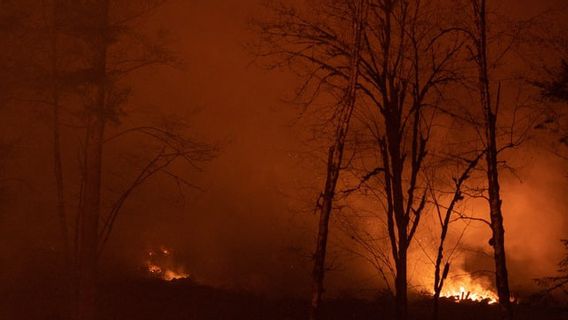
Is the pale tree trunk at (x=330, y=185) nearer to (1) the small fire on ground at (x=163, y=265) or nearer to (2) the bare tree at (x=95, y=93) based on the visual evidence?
(2) the bare tree at (x=95, y=93)

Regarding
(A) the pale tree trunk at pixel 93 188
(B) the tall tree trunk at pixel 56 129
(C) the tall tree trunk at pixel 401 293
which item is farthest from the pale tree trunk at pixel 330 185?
(B) the tall tree trunk at pixel 56 129

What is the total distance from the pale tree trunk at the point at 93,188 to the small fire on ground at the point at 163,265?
852 centimetres

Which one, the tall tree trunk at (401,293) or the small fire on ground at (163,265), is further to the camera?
the small fire on ground at (163,265)

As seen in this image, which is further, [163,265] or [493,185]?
[163,265]

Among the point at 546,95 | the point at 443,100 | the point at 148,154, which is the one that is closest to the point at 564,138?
the point at 546,95

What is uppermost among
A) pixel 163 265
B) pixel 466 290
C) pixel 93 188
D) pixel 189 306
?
pixel 93 188

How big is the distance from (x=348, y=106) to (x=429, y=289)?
43.8ft

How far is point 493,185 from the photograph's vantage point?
30.5 ft

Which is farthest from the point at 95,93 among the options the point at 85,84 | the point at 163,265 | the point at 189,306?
the point at 163,265

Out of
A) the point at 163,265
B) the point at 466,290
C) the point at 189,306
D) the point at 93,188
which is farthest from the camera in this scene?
the point at 163,265

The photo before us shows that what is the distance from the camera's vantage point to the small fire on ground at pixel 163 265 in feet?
68.3

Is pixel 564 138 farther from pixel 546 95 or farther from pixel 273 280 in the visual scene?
pixel 273 280

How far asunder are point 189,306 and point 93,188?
4.29 meters

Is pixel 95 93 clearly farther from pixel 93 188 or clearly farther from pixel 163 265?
pixel 163 265
